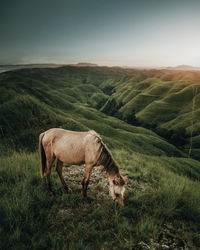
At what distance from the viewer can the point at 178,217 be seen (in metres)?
4.39

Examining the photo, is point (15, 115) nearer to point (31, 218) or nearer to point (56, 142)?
point (56, 142)

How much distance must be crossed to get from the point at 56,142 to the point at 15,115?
12.6 metres

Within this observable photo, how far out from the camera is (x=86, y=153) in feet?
15.3

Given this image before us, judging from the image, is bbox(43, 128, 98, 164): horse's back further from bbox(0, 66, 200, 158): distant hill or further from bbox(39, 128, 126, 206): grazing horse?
bbox(0, 66, 200, 158): distant hill

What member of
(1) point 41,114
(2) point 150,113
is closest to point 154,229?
(1) point 41,114

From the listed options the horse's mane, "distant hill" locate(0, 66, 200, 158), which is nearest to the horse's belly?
the horse's mane

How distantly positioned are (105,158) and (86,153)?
0.69m

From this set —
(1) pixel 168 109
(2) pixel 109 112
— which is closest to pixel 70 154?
(1) pixel 168 109

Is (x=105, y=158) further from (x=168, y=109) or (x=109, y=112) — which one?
(x=109, y=112)

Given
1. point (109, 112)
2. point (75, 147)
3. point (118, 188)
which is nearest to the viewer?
point (118, 188)

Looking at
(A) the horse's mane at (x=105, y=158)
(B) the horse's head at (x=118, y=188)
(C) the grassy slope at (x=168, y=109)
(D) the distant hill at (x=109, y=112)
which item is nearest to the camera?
(B) the horse's head at (x=118, y=188)

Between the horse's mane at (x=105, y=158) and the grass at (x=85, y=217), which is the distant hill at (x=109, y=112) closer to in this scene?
the grass at (x=85, y=217)

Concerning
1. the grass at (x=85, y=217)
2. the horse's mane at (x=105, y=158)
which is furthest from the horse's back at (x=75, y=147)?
the grass at (x=85, y=217)

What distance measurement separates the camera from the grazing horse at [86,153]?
4.63m
